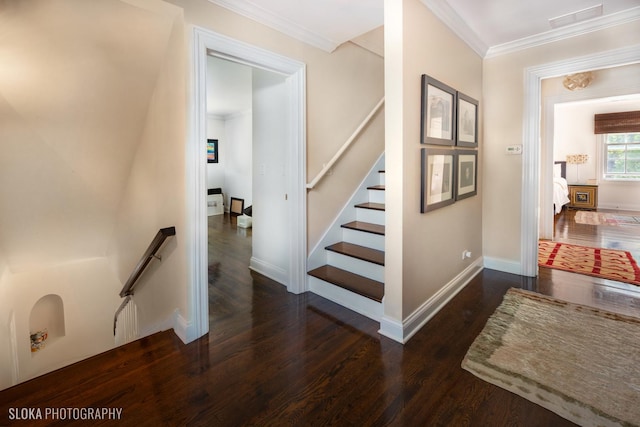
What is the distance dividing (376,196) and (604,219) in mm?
5708

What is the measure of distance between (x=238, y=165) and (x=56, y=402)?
6341 millimetres

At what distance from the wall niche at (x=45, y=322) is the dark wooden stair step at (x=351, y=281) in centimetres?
324

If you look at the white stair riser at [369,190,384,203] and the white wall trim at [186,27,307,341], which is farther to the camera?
the white stair riser at [369,190,384,203]

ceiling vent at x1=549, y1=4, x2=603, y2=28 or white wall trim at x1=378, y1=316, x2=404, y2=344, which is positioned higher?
ceiling vent at x1=549, y1=4, x2=603, y2=28

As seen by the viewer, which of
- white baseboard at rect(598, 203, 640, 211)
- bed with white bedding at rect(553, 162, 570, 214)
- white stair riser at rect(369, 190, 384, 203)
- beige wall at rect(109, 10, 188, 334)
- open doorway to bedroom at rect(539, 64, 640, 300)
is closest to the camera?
beige wall at rect(109, 10, 188, 334)

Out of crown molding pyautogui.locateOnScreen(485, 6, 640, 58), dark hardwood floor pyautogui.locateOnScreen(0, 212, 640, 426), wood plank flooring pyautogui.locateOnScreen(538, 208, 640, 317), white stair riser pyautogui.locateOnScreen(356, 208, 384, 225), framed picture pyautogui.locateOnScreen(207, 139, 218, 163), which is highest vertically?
crown molding pyautogui.locateOnScreen(485, 6, 640, 58)

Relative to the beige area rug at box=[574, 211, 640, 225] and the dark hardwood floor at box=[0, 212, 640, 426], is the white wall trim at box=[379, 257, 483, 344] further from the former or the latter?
the beige area rug at box=[574, 211, 640, 225]

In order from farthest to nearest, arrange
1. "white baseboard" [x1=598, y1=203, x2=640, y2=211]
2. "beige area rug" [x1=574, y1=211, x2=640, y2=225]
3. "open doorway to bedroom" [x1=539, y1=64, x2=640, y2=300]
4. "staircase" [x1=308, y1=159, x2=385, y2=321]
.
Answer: "white baseboard" [x1=598, y1=203, x2=640, y2=211] < "beige area rug" [x1=574, y1=211, x2=640, y2=225] < "open doorway to bedroom" [x1=539, y1=64, x2=640, y2=300] < "staircase" [x1=308, y1=159, x2=385, y2=321]

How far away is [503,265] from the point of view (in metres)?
3.49

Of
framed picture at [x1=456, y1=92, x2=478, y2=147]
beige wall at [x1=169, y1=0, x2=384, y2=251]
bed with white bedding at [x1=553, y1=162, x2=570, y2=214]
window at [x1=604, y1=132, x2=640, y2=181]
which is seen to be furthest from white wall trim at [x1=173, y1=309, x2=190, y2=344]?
window at [x1=604, y1=132, x2=640, y2=181]

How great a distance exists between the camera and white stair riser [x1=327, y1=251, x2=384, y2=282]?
2691 mm

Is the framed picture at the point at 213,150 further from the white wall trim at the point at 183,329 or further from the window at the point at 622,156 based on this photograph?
the window at the point at 622,156

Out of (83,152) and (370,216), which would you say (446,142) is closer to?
(370,216)

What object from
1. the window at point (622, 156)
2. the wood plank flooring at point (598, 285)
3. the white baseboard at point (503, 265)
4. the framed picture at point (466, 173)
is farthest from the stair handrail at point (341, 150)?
the window at point (622, 156)
